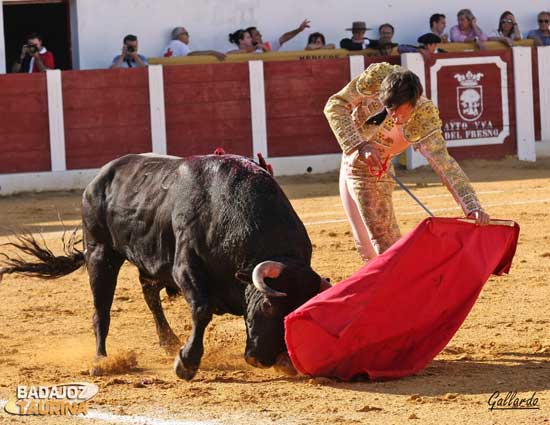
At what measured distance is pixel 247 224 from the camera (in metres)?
4.15

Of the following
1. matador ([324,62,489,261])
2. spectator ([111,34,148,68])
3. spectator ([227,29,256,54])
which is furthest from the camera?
spectator ([227,29,256,54])

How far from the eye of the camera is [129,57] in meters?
11.4

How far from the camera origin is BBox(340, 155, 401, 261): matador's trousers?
14.6ft

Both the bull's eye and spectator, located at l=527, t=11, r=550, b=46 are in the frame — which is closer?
the bull's eye

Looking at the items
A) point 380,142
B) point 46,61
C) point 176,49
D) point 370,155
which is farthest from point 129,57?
point 370,155

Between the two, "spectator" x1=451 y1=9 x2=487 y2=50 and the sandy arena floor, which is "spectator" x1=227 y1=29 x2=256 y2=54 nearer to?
"spectator" x1=451 y1=9 x2=487 y2=50

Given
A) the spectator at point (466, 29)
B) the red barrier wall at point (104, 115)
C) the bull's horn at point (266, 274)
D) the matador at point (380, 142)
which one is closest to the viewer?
the bull's horn at point (266, 274)

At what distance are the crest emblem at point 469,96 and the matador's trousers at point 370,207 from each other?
762cm

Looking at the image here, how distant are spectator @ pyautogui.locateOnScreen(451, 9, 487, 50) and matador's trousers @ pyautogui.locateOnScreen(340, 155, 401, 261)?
8566mm

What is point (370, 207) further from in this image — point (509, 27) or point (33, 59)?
point (509, 27)

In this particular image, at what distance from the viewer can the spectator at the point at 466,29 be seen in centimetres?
1280

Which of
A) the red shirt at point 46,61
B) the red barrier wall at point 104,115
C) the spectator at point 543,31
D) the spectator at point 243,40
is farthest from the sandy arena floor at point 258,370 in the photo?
the spectator at point 543,31

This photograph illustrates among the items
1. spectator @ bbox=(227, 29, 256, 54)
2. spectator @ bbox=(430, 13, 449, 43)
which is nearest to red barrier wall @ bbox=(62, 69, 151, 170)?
spectator @ bbox=(227, 29, 256, 54)

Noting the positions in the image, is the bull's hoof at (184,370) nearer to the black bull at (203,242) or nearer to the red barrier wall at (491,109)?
the black bull at (203,242)
